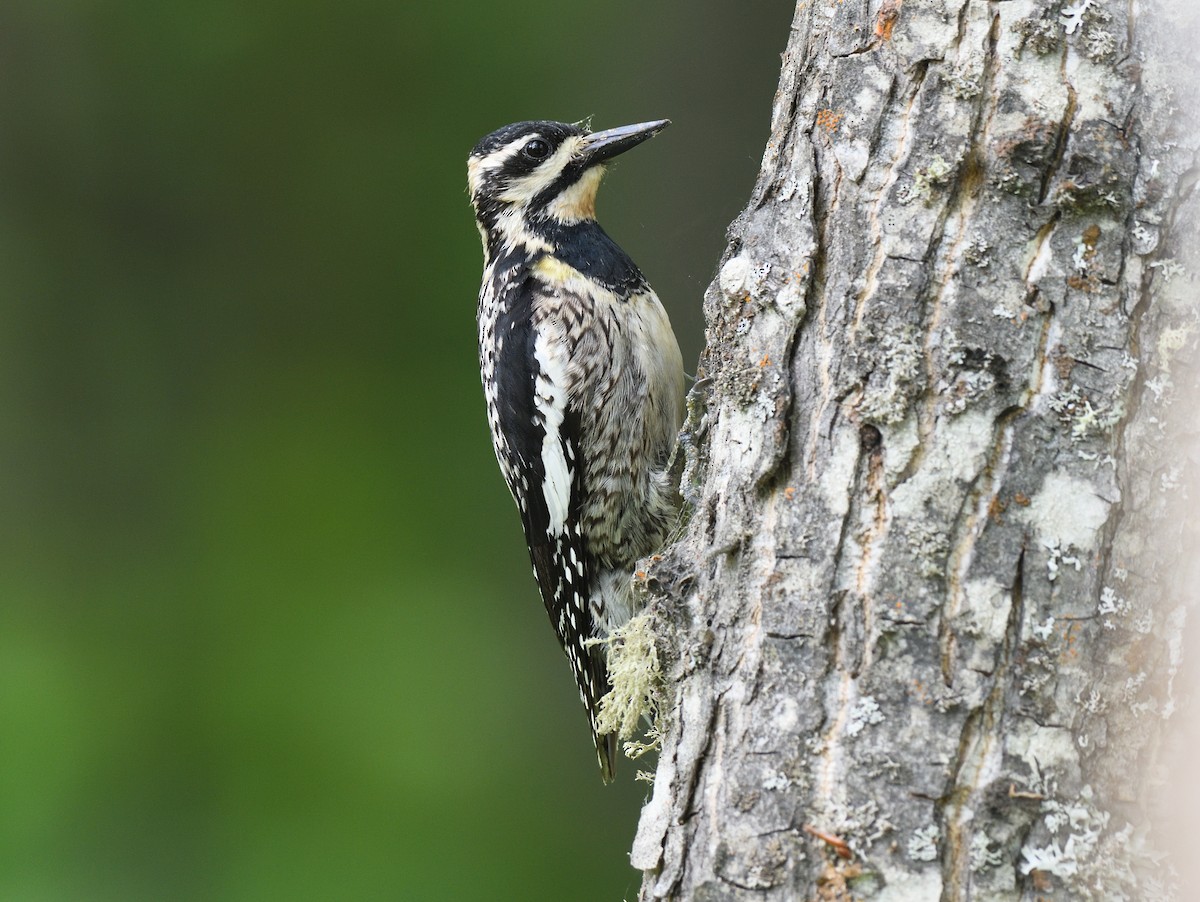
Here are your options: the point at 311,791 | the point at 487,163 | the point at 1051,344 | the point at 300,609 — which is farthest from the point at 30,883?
the point at 1051,344

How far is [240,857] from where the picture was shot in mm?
4309

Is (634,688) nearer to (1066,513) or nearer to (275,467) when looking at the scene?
(1066,513)

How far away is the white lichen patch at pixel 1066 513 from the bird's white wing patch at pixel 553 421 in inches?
59.5

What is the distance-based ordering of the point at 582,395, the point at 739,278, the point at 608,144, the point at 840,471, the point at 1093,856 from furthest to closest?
1. the point at 608,144
2. the point at 582,395
3. the point at 739,278
4. the point at 840,471
5. the point at 1093,856

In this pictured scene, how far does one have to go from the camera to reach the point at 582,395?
280 centimetres

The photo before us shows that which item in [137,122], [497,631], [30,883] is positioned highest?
[137,122]

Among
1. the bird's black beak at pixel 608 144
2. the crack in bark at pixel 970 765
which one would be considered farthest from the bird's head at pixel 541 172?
the crack in bark at pixel 970 765

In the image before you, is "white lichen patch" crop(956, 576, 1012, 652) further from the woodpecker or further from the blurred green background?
the blurred green background

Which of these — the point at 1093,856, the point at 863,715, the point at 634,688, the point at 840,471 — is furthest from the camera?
the point at 634,688

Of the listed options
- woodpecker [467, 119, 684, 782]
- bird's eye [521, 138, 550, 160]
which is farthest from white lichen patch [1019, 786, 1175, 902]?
bird's eye [521, 138, 550, 160]

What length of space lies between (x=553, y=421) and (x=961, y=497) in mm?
1488

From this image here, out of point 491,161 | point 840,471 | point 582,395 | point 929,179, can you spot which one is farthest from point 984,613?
point 491,161

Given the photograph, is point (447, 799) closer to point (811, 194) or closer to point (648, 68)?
point (648, 68)

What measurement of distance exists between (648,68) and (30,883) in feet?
12.4
